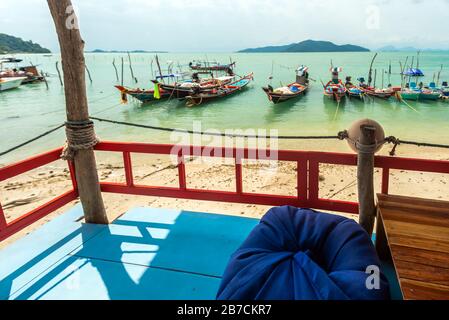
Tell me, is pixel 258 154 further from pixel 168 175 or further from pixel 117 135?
pixel 117 135

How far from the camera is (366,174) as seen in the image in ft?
8.77

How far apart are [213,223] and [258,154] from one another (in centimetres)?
89

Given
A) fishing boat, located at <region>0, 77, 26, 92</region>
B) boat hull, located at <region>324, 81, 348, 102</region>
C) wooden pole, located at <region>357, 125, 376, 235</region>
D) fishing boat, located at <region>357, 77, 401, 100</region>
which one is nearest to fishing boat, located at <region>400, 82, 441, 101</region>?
fishing boat, located at <region>357, 77, 401, 100</region>

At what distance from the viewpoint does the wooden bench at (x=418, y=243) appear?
1.58 metres

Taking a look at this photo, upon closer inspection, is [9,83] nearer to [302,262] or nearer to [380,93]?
[380,93]

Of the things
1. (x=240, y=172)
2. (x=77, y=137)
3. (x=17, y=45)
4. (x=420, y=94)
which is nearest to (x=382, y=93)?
(x=420, y=94)

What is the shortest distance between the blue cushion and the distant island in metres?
146

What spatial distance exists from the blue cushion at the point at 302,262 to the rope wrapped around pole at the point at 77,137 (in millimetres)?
1881

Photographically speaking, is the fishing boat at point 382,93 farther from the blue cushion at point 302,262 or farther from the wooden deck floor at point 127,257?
the blue cushion at point 302,262

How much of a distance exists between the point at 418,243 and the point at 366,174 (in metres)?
0.83

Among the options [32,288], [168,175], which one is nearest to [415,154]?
[168,175]

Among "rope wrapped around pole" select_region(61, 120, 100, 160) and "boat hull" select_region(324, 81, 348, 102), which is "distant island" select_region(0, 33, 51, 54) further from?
"rope wrapped around pole" select_region(61, 120, 100, 160)

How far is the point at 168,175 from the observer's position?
365 inches

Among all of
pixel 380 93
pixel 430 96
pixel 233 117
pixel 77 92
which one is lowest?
pixel 233 117
